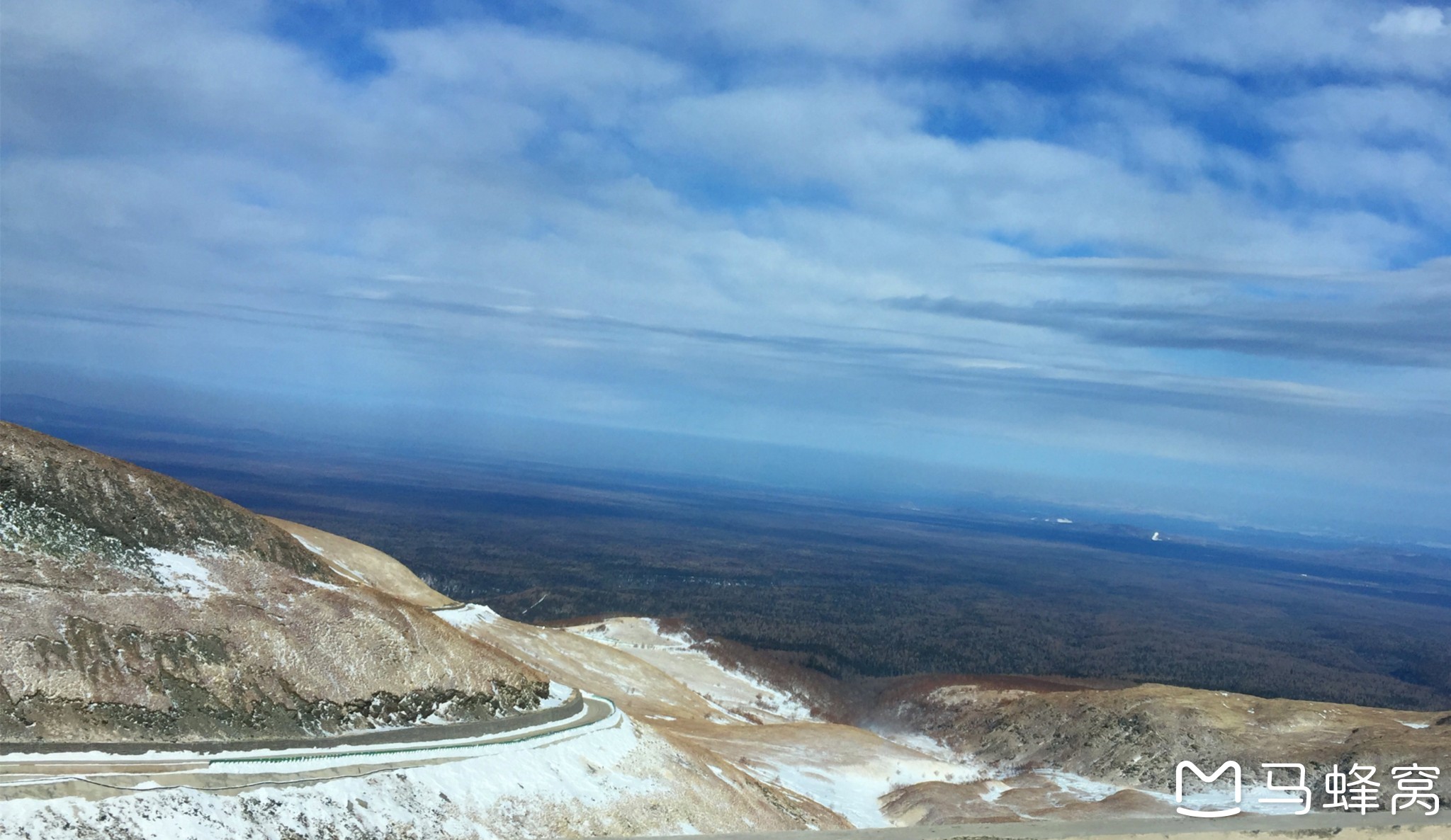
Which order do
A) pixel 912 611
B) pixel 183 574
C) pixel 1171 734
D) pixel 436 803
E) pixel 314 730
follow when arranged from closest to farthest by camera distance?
pixel 436 803 < pixel 314 730 < pixel 183 574 < pixel 1171 734 < pixel 912 611

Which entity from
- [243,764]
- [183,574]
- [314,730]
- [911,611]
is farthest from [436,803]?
[911,611]

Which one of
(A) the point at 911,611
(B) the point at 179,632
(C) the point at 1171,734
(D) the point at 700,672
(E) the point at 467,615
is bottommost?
(A) the point at 911,611

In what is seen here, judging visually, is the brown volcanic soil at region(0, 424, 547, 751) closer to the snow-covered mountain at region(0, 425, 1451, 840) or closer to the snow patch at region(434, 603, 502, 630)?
the snow-covered mountain at region(0, 425, 1451, 840)

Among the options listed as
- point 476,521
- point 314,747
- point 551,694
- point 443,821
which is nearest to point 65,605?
point 314,747

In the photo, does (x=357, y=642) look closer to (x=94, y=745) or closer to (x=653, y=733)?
(x=94, y=745)

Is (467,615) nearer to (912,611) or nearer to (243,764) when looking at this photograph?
(243,764)

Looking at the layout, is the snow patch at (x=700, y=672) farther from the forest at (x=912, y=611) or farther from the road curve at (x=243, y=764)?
the road curve at (x=243, y=764)
